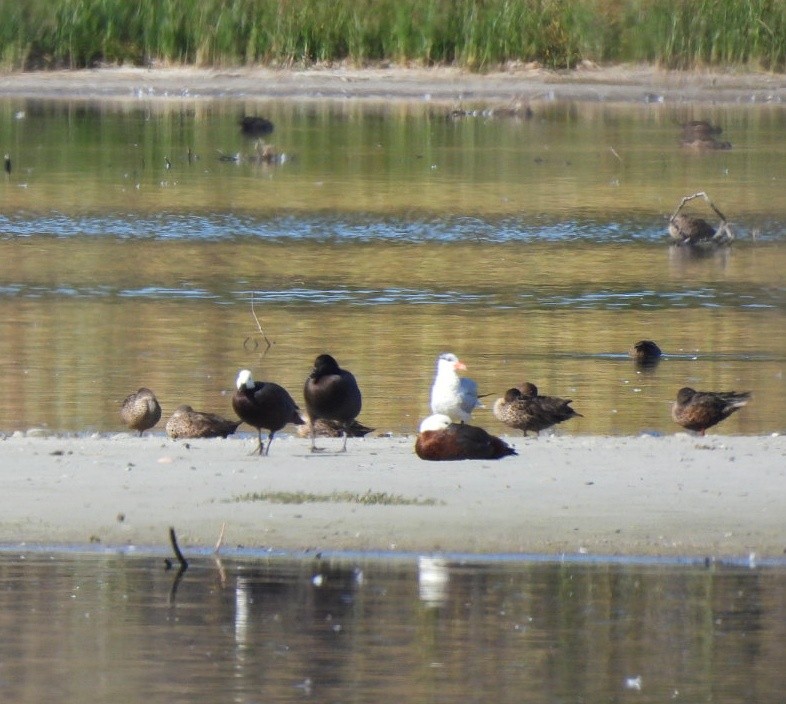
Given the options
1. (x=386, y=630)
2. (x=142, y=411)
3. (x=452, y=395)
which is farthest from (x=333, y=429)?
(x=386, y=630)

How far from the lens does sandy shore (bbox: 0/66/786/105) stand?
46.8 meters

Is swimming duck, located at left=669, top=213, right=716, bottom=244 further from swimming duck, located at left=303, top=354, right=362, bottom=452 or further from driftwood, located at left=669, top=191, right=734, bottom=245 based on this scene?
swimming duck, located at left=303, top=354, right=362, bottom=452

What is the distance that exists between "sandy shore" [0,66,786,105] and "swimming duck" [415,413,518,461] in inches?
1416

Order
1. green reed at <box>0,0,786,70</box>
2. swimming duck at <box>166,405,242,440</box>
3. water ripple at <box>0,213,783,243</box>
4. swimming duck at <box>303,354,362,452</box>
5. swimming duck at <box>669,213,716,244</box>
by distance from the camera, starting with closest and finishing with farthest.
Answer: swimming duck at <box>303,354,362,452</box>, swimming duck at <box>166,405,242,440</box>, swimming duck at <box>669,213,716,244</box>, water ripple at <box>0,213,783,243</box>, green reed at <box>0,0,786,70</box>

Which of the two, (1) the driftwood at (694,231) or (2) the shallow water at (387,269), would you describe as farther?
(1) the driftwood at (694,231)

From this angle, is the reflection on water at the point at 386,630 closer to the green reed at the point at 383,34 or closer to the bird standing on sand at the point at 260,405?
the bird standing on sand at the point at 260,405

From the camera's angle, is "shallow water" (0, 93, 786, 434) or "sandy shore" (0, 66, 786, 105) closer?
"shallow water" (0, 93, 786, 434)

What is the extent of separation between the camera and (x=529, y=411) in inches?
496

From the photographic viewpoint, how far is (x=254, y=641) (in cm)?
752

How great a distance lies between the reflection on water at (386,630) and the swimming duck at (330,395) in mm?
2744

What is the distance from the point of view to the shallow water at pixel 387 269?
1502cm

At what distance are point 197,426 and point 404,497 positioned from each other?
8.77 ft

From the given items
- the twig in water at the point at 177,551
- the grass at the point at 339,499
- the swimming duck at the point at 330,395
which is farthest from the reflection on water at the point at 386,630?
the swimming duck at the point at 330,395

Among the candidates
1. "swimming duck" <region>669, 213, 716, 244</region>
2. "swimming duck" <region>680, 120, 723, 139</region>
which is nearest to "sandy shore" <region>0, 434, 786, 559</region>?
"swimming duck" <region>669, 213, 716, 244</region>
